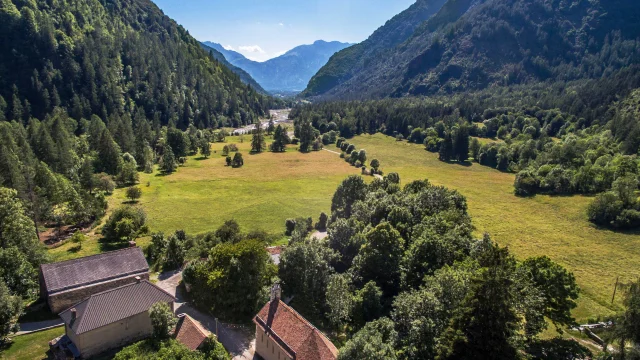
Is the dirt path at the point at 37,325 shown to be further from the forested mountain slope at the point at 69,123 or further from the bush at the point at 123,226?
the bush at the point at 123,226

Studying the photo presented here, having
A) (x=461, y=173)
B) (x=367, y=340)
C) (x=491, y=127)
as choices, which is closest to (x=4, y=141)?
(x=367, y=340)

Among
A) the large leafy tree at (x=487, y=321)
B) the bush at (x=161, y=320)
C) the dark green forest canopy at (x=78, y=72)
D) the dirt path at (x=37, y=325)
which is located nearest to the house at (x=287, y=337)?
the bush at (x=161, y=320)

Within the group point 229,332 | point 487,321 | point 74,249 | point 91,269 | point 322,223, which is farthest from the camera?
point 322,223

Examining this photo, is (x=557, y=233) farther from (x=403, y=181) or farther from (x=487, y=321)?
(x=487, y=321)

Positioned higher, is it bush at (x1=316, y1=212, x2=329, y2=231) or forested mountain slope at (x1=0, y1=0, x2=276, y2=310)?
forested mountain slope at (x1=0, y1=0, x2=276, y2=310)

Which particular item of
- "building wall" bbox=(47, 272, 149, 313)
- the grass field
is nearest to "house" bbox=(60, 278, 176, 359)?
the grass field

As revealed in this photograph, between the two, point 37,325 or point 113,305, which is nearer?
point 113,305

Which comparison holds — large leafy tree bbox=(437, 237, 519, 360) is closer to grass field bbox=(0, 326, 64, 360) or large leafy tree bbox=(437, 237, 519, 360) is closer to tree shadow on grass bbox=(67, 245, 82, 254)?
grass field bbox=(0, 326, 64, 360)

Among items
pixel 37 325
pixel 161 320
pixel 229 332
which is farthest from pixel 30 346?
pixel 229 332
